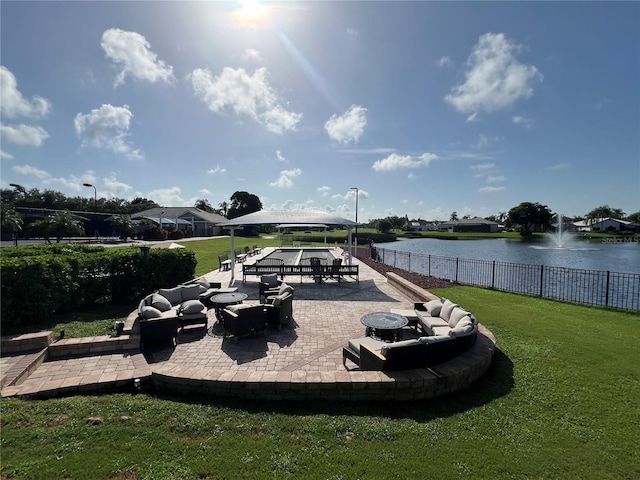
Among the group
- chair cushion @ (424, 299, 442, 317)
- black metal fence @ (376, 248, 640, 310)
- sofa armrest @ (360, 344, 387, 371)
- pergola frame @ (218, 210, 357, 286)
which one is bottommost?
black metal fence @ (376, 248, 640, 310)

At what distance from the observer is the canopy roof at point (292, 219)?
14.0m

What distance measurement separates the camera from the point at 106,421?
3.39m

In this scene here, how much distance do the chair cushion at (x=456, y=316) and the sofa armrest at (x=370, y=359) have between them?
2.03 m

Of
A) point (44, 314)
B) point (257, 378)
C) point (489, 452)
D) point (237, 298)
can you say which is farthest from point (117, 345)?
point (489, 452)

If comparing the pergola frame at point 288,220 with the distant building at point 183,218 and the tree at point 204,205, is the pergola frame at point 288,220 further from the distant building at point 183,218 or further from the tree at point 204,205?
the tree at point 204,205

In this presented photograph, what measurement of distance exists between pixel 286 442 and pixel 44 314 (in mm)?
7235

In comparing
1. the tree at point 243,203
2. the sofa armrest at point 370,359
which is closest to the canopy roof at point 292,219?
the sofa armrest at point 370,359

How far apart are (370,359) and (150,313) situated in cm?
447

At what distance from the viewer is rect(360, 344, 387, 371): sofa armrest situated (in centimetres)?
425

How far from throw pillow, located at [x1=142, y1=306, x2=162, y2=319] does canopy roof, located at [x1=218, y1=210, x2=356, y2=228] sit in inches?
296

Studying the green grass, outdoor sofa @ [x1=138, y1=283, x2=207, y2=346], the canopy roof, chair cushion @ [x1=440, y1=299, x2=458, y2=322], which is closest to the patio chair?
outdoor sofa @ [x1=138, y1=283, x2=207, y2=346]

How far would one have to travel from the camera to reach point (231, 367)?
4.89 m

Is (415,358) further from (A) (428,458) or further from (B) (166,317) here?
(B) (166,317)

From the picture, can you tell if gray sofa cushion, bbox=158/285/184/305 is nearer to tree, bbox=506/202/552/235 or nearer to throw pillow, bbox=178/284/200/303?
throw pillow, bbox=178/284/200/303
